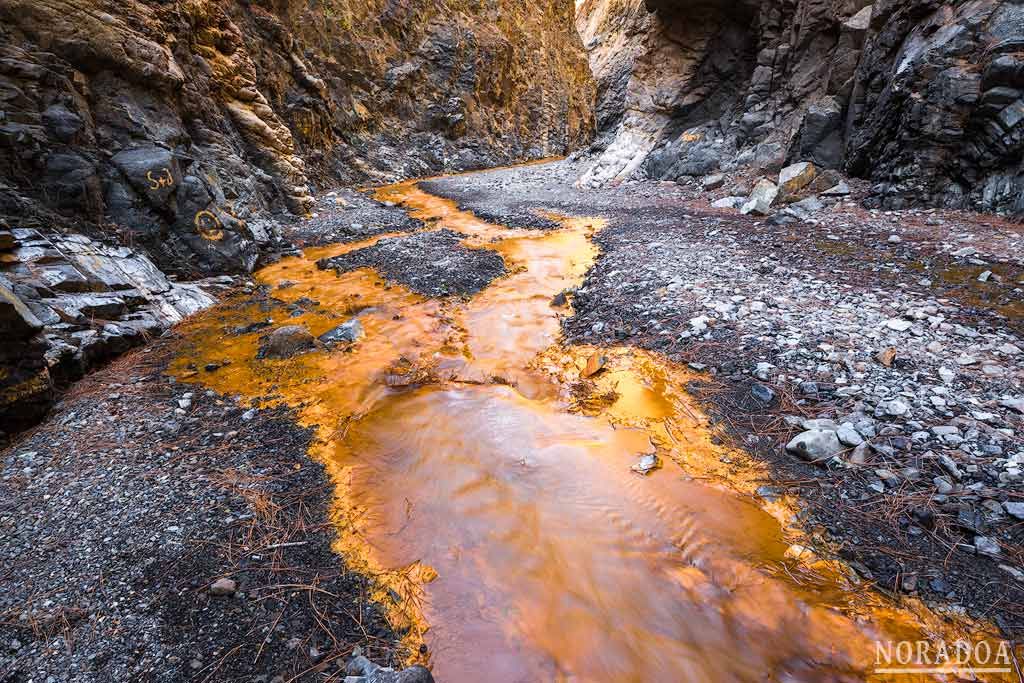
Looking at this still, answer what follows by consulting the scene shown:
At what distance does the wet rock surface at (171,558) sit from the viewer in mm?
2424

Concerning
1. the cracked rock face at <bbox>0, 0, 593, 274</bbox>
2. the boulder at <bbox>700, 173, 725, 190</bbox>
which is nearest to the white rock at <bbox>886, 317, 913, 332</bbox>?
the boulder at <bbox>700, 173, 725, 190</bbox>

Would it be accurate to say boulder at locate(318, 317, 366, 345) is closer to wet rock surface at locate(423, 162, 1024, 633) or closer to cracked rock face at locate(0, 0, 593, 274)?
wet rock surface at locate(423, 162, 1024, 633)

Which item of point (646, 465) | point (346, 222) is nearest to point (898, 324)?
point (646, 465)

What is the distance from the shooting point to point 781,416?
3.96m

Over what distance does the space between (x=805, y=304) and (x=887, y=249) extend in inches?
104

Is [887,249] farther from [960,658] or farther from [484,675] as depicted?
[484,675]

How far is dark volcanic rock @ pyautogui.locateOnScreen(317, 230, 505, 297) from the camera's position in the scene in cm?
831

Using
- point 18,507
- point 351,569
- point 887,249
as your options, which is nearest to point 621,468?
point 351,569

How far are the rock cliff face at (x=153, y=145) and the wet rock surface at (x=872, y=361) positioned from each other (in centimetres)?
695

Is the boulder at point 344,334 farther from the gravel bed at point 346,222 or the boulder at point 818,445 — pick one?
the gravel bed at point 346,222

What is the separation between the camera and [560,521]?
348 centimetres

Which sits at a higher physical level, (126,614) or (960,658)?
(126,614)

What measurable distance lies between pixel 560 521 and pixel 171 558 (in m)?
2.78

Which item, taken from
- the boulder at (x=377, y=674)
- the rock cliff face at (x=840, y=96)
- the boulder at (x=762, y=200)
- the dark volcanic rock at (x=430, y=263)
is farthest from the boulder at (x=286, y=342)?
the rock cliff face at (x=840, y=96)
